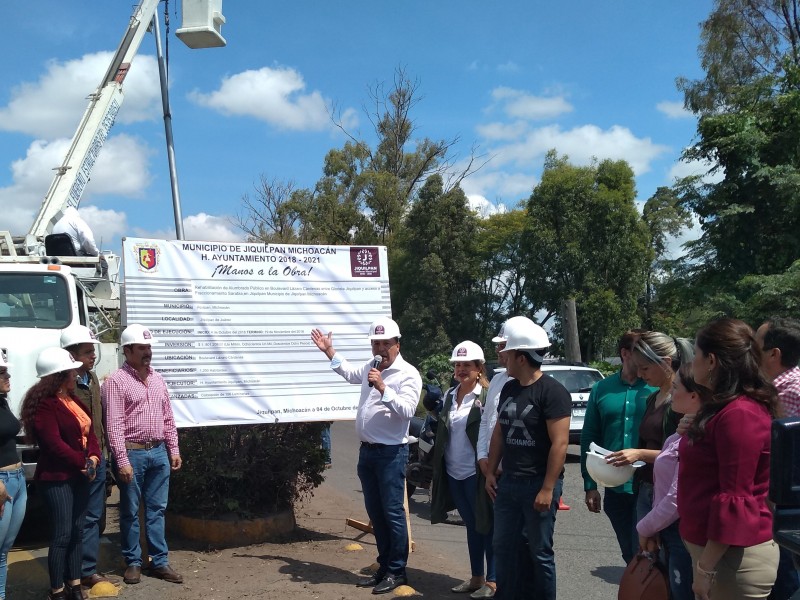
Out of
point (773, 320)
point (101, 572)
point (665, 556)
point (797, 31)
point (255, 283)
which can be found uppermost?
point (797, 31)

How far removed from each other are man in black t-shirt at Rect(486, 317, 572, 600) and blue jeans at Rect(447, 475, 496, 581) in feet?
3.43

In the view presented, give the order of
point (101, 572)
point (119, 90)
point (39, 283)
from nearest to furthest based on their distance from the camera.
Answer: point (101, 572)
point (39, 283)
point (119, 90)

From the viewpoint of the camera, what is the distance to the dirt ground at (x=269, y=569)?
18.9 feet

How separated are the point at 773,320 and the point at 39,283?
7452mm

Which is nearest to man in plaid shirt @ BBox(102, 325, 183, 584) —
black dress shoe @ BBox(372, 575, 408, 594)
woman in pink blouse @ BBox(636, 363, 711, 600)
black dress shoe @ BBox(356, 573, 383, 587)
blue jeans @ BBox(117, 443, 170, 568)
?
blue jeans @ BBox(117, 443, 170, 568)

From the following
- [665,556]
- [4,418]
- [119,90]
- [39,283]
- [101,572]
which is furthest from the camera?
[119,90]

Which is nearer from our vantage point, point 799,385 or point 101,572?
point 799,385

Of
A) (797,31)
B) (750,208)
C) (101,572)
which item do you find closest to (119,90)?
→ (101,572)

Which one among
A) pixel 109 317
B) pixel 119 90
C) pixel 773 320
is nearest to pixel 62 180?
pixel 119 90

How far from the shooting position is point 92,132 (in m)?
13.3

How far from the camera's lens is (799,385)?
164 inches

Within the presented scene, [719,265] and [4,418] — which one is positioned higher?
[719,265]

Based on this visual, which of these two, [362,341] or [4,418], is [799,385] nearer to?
[362,341]

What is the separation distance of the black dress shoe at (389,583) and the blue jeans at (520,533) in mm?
1232
